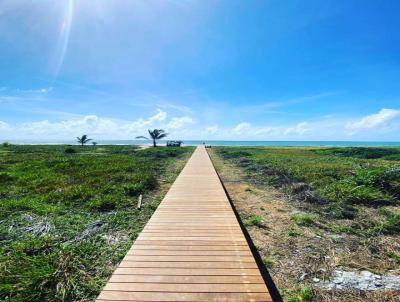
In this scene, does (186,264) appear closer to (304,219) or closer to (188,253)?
(188,253)

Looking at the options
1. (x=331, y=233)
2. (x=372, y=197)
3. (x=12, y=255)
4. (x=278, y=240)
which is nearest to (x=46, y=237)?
(x=12, y=255)

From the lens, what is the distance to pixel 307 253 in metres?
5.91

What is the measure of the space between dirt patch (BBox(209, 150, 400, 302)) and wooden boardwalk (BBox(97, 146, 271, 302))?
3.00ft

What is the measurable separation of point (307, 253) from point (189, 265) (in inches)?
121

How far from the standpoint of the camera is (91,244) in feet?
19.8

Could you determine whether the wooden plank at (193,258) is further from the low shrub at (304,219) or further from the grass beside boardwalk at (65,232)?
the low shrub at (304,219)

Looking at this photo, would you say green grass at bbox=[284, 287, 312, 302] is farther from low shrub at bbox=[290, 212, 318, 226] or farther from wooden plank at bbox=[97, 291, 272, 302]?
low shrub at bbox=[290, 212, 318, 226]

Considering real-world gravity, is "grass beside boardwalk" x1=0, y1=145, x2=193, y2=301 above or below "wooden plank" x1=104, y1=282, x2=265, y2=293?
below

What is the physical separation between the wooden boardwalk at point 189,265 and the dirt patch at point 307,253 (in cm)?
92

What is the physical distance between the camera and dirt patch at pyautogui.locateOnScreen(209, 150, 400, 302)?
4.42 metres

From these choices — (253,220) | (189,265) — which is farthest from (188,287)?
(253,220)

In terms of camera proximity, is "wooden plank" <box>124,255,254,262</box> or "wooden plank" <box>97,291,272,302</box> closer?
"wooden plank" <box>97,291,272,302</box>

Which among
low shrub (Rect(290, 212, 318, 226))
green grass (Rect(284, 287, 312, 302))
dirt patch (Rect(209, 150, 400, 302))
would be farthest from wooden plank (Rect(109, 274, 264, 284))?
low shrub (Rect(290, 212, 318, 226))

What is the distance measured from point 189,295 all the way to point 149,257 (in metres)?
1.32
